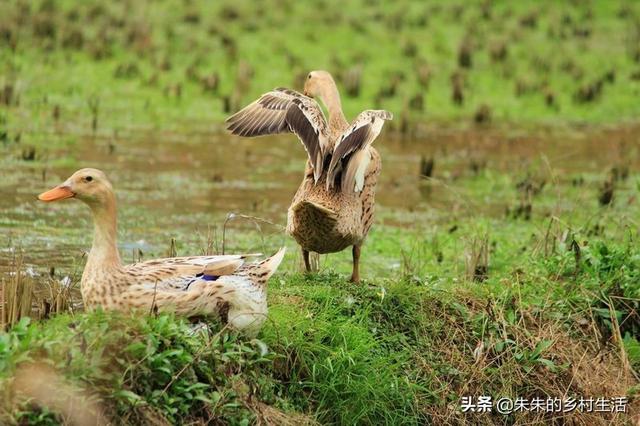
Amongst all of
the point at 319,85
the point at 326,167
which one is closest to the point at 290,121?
the point at 326,167

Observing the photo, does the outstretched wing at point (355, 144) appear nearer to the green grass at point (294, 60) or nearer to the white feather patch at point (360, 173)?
the white feather patch at point (360, 173)

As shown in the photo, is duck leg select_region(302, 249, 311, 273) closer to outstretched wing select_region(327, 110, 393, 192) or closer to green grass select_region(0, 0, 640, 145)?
outstretched wing select_region(327, 110, 393, 192)

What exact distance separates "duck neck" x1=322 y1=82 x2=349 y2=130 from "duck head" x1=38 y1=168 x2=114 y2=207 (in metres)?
1.86

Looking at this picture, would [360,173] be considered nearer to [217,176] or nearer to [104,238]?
[104,238]

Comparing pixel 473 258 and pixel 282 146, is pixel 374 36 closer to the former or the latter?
pixel 282 146

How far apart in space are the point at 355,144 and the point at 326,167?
298mm

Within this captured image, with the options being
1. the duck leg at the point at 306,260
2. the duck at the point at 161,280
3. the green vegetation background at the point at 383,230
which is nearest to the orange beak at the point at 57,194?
the duck at the point at 161,280

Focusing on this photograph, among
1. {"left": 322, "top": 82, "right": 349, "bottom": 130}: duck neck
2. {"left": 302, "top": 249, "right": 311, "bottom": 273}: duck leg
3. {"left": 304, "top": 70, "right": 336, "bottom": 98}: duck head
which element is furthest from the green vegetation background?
{"left": 304, "top": 70, "right": 336, "bottom": 98}: duck head

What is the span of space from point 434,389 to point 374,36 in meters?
12.8

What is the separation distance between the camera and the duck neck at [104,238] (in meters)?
5.73

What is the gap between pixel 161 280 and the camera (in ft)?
18.7

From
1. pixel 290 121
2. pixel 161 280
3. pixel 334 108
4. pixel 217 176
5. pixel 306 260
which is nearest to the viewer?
pixel 161 280

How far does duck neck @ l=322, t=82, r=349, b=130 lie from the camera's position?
290 inches

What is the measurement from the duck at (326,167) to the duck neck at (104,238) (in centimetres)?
118
